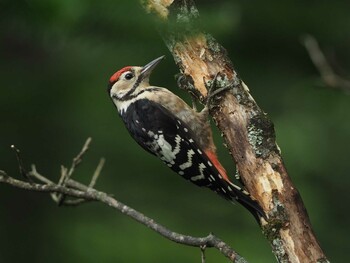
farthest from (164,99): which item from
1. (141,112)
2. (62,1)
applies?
(62,1)

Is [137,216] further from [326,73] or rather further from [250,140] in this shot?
[326,73]

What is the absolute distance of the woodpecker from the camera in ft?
15.8

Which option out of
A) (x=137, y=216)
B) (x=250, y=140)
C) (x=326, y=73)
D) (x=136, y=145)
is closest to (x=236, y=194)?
(x=250, y=140)

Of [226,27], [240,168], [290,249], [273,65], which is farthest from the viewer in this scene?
[273,65]

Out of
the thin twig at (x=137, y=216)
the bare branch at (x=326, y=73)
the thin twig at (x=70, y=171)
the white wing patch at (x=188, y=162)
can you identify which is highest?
the bare branch at (x=326, y=73)

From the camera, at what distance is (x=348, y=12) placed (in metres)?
7.74

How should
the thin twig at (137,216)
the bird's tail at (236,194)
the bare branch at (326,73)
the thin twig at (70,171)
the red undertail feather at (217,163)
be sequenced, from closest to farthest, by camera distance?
the thin twig at (137,216)
the bird's tail at (236,194)
the thin twig at (70,171)
the red undertail feather at (217,163)
the bare branch at (326,73)

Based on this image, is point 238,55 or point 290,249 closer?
point 290,249

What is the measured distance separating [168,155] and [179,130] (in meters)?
0.19

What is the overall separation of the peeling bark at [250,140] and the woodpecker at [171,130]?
401mm

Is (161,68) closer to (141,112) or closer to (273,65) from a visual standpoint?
(273,65)

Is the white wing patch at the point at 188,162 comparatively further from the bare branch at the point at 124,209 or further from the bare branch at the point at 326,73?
the bare branch at the point at 326,73

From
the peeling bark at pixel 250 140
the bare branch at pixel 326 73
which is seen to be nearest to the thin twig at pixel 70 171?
the peeling bark at pixel 250 140

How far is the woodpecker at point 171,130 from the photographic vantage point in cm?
480
